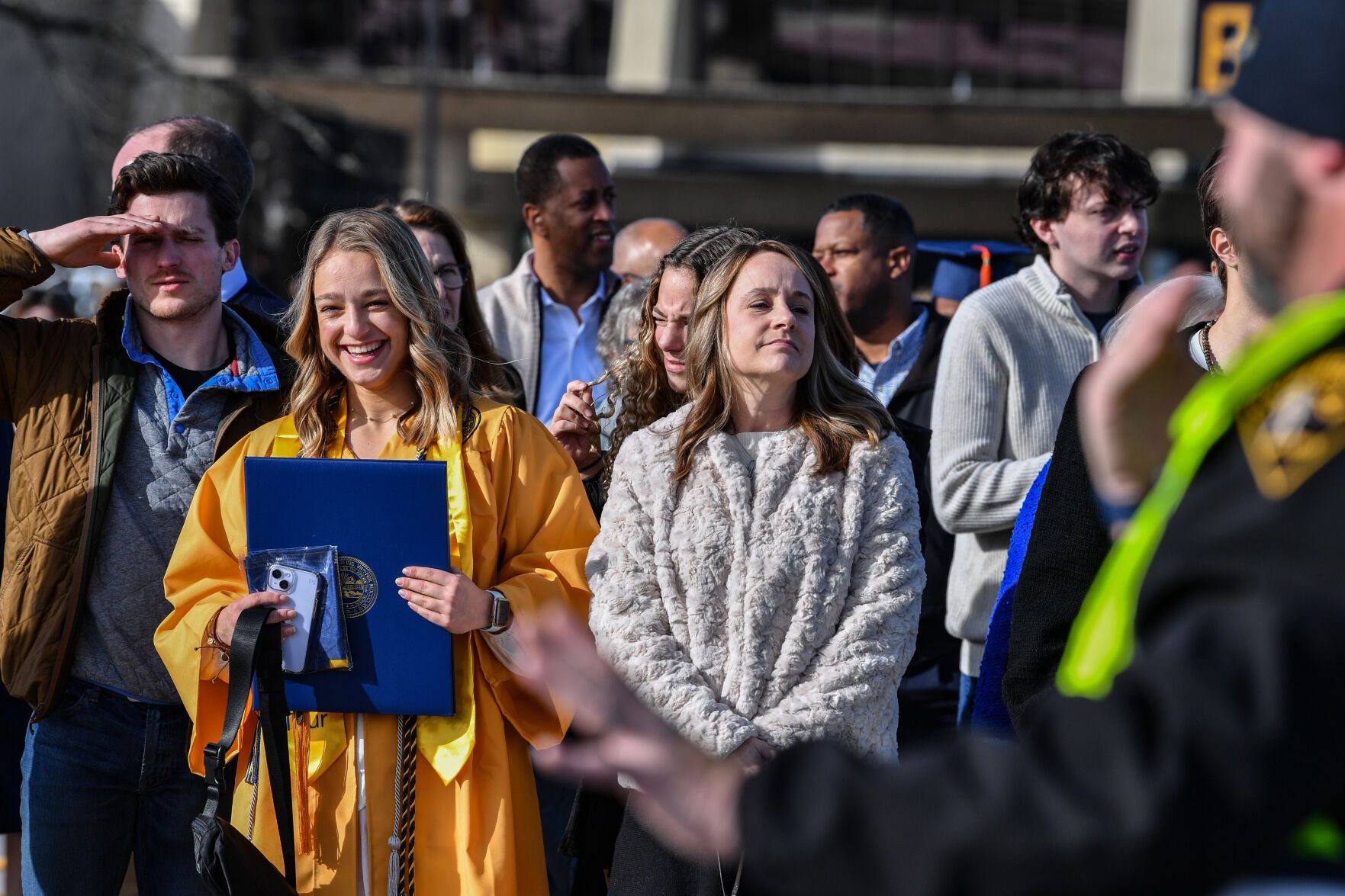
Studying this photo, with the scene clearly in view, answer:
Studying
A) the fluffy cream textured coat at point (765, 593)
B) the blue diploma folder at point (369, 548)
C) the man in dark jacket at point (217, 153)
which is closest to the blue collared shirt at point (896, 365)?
the fluffy cream textured coat at point (765, 593)

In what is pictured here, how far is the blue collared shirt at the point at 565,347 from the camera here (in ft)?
17.0

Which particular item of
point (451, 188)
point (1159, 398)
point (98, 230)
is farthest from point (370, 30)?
point (1159, 398)

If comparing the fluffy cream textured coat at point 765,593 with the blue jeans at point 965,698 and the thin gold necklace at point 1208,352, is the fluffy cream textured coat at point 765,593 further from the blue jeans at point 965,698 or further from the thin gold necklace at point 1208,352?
the blue jeans at point 965,698

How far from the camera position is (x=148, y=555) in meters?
3.50

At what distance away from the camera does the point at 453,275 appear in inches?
189

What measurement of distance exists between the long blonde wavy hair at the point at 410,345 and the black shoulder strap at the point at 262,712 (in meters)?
0.48

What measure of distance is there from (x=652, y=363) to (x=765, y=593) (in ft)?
3.93

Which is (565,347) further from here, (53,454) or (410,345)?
(53,454)

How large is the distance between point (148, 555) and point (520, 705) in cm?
103

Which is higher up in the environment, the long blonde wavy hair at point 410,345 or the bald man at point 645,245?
the bald man at point 645,245

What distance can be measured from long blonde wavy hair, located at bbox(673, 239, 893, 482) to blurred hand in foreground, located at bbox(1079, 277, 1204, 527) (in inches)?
72.1

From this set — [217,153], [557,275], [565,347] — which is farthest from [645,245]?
[217,153]

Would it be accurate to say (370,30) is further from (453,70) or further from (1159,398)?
(1159,398)

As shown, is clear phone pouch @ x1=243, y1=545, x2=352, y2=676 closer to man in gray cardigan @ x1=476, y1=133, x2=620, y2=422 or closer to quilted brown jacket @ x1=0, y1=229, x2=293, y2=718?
quilted brown jacket @ x1=0, y1=229, x2=293, y2=718
